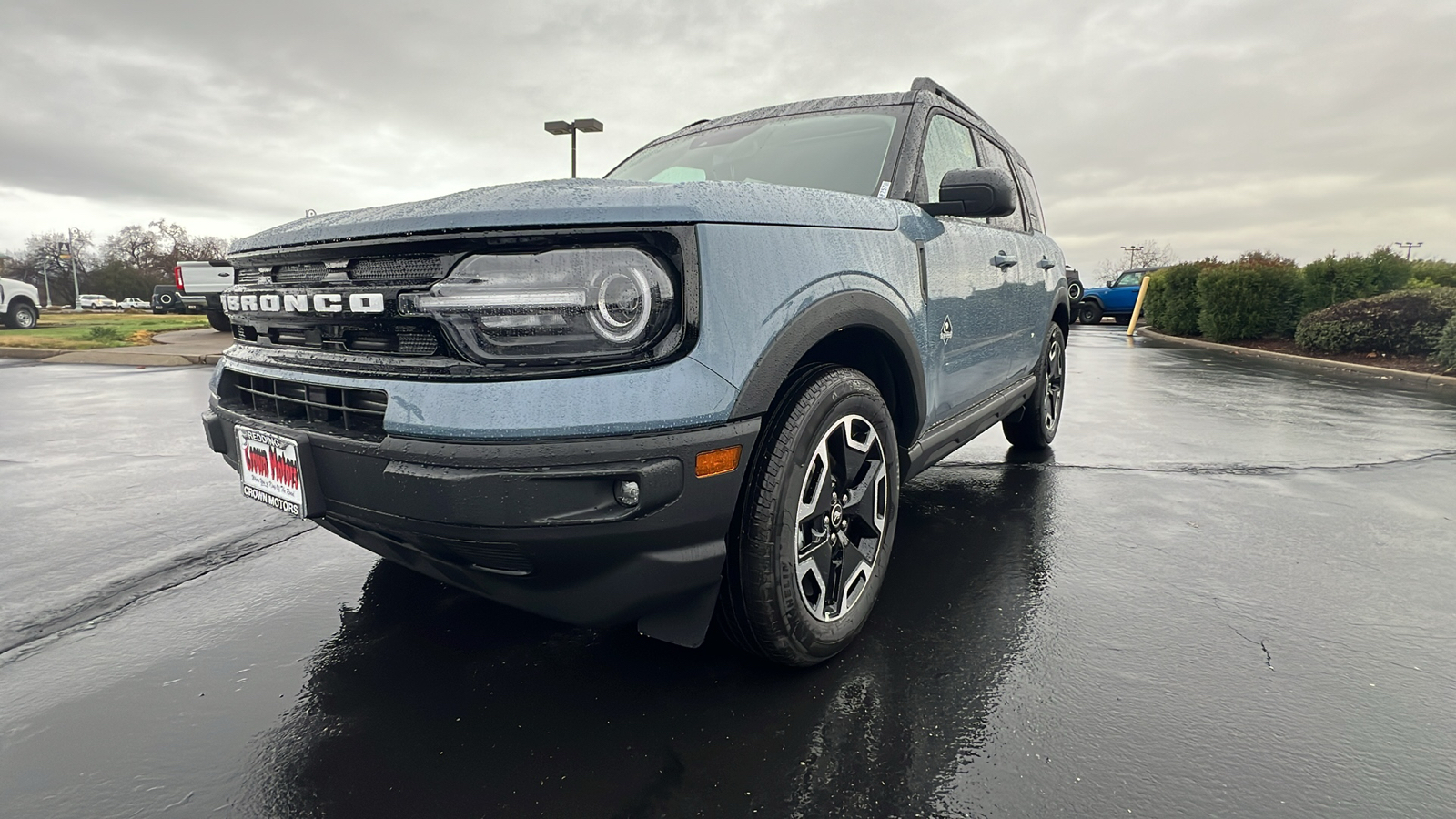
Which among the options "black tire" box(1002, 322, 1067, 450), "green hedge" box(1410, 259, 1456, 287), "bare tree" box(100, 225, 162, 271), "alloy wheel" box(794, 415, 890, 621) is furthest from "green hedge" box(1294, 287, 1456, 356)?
"bare tree" box(100, 225, 162, 271)

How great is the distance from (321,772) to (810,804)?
111 cm

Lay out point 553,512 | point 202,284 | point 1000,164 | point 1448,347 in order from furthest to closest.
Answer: point 202,284 → point 1448,347 → point 1000,164 → point 553,512

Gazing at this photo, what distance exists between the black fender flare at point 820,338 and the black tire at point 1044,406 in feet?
8.12

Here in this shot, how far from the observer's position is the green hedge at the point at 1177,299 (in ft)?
58.8

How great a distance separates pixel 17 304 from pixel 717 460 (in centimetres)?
2541

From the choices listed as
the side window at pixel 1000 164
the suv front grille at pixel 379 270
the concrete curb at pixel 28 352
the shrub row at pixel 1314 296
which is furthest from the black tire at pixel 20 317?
the shrub row at pixel 1314 296

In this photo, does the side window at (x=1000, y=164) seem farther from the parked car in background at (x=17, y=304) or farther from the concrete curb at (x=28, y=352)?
the parked car in background at (x=17, y=304)

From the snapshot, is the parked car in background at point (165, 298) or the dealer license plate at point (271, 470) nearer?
the dealer license plate at point (271, 470)

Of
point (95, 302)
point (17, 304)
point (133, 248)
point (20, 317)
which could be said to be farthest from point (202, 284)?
point (133, 248)

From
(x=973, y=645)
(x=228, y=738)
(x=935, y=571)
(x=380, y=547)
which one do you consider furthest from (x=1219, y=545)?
(x=228, y=738)

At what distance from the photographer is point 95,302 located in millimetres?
64375

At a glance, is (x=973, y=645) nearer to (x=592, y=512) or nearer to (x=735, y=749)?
(x=735, y=749)

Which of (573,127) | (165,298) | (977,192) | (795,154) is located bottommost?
(165,298)

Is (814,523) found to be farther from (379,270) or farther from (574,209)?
(379,270)
